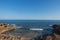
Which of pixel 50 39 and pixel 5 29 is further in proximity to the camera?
pixel 50 39

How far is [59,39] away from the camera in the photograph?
15.7 meters

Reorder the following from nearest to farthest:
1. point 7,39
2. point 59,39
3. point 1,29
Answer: point 1,29 → point 7,39 → point 59,39

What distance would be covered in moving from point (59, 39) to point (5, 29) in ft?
24.7

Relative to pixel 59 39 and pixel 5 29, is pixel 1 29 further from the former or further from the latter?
pixel 59 39

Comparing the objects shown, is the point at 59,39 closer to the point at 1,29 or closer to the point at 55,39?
the point at 55,39

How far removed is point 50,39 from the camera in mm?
15969

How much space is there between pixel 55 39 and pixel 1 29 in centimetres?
783

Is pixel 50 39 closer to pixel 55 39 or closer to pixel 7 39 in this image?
pixel 55 39

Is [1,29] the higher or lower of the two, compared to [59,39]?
higher

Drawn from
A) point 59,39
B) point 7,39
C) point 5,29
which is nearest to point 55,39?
point 59,39

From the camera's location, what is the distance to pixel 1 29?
10039 mm

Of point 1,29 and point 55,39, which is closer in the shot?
point 1,29

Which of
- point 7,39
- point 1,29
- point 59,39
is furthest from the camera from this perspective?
point 59,39

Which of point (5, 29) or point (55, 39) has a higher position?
point (5, 29)
